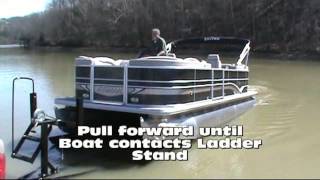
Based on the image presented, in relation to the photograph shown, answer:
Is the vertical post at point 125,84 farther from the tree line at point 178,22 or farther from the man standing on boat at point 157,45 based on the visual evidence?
the tree line at point 178,22

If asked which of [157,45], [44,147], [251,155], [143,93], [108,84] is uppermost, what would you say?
[157,45]

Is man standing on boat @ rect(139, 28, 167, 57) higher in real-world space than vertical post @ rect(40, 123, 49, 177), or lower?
higher

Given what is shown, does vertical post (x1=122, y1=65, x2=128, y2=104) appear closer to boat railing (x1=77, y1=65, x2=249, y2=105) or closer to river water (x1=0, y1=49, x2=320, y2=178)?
boat railing (x1=77, y1=65, x2=249, y2=105)

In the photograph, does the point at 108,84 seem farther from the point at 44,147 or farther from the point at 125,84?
the point at 44,147

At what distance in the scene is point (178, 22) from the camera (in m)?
62.3

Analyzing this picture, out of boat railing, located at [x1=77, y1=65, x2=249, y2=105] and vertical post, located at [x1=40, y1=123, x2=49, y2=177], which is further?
boat railing, located at [x1=77, y1=65, x2=249, y2=105]

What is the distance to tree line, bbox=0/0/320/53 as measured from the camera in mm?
47562

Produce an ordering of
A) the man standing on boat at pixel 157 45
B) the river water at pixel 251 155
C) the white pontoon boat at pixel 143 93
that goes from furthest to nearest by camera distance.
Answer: the man standing on boat at pixel 157 45, the white pontoon boat at pixel 143 93, the river water at pixel 251 155

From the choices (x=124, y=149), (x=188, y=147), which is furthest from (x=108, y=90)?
(x=188, y=147)

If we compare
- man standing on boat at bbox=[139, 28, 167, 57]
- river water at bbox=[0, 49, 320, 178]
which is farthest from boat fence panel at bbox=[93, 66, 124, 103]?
man standing on boat at bbox=[139, 28, 167, 57]

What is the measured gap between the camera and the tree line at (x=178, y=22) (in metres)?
47.6

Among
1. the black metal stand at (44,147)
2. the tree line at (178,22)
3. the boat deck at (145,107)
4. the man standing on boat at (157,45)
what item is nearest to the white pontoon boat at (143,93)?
the boat deck at (145,107)

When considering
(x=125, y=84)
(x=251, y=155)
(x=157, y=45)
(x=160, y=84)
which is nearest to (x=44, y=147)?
(x=125, y=84)

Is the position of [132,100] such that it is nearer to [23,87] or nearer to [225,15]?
[23,87]
